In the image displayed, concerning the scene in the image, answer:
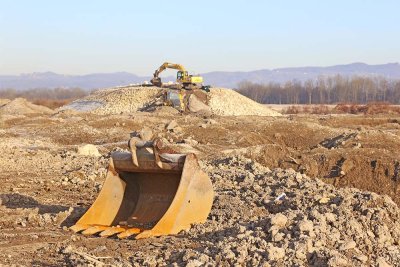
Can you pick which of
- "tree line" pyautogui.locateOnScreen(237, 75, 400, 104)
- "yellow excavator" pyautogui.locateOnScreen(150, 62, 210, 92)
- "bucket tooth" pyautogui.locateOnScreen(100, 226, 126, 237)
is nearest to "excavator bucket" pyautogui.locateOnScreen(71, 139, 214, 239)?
"bucket tooth" pyautogui.locateOnScreen(100, 226, 126, 237)

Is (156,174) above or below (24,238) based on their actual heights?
above

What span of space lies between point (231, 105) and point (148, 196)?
31.9 meters

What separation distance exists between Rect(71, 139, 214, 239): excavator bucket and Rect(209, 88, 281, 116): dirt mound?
29.7 m

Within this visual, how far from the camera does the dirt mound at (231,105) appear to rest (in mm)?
38312

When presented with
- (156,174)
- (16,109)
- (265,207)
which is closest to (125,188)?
(156,174)

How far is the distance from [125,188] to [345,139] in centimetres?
1181

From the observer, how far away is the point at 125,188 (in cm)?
777

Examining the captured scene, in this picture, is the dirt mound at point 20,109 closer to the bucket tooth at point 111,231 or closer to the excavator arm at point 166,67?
the excavator arm at point 166,67

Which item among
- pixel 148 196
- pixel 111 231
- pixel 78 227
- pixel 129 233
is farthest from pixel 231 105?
pixel 129 233

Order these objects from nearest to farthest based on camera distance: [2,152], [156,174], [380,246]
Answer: [380,246]
[156,174]
[2,152]

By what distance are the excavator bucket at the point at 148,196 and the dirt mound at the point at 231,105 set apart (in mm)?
29656

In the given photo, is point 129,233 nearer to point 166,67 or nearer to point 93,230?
point 93,230

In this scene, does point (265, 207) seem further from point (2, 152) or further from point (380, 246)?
point (2, 152)

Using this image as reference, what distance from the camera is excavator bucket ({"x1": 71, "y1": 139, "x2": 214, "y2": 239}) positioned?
267 inches
